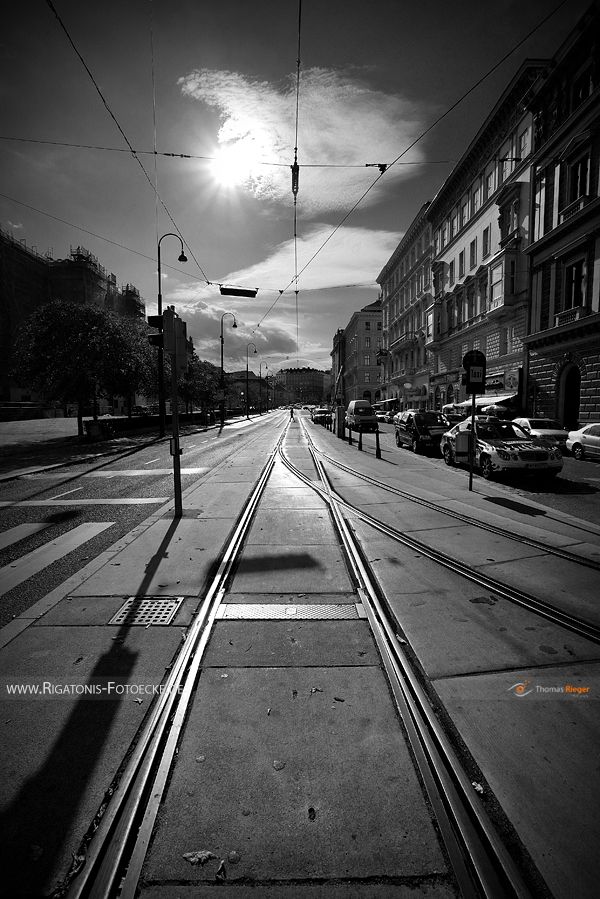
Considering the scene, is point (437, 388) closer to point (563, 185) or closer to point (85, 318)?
point (563, 185)

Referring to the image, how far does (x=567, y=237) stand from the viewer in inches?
944

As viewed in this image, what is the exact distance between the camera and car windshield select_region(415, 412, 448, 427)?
64.3 ft

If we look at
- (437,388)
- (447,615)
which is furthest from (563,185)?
(447,615)

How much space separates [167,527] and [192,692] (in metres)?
4.26

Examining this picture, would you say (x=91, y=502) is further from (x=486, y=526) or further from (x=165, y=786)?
(x=165, y=786)

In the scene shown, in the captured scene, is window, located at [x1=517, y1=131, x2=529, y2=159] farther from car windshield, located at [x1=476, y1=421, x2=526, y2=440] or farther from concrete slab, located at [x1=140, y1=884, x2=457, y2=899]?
concrete slab, located at [x1=140, y1=884, x2=457, y2=899]

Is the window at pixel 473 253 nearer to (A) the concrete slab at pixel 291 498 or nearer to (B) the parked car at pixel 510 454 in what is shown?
(B) the parked car at pixel 510 454

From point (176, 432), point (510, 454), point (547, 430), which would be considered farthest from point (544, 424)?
point (176, 432)

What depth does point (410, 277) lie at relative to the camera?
53.3 metres

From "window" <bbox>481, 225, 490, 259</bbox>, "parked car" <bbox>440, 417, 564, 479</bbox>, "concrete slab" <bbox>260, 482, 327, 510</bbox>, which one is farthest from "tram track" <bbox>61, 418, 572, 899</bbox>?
"window" <bbox>481, 225, 490, 259</bbox>

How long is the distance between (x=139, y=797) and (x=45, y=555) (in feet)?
14.3

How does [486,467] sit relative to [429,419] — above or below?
below

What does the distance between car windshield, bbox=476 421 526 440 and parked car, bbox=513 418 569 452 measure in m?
5.64

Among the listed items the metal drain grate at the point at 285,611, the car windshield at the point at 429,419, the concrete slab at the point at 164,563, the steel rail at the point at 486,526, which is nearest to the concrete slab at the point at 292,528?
the concrete slab at the point at 164,563
